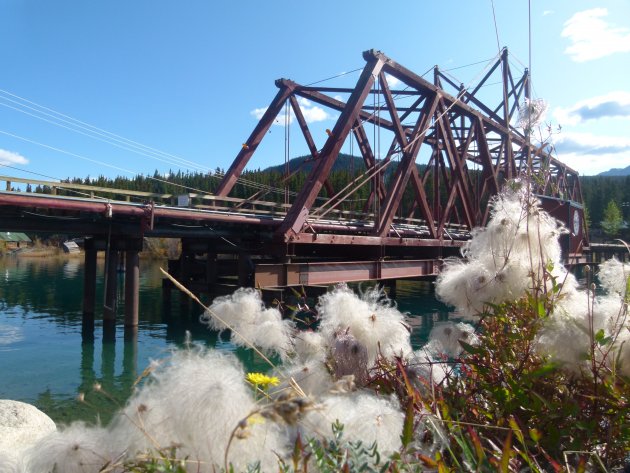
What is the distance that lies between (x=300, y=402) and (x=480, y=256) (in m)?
1.53

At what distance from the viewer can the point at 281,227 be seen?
42.0ft

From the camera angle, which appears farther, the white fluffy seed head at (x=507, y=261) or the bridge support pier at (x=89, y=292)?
the bridge support pier at (x=89, y=292)

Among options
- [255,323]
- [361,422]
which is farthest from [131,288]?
[361,422]

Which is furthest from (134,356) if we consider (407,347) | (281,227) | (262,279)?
(407,347)

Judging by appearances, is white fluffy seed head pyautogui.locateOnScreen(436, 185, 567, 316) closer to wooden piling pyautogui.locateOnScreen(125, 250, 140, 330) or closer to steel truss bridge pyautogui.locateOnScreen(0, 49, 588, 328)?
steel truss bridge pyautogui.locateOnScreen(0, 49, 588, 328)

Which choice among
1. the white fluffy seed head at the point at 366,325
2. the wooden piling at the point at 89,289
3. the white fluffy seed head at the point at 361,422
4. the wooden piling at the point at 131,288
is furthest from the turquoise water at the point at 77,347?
the white fluffy seed head at the point at 361,422

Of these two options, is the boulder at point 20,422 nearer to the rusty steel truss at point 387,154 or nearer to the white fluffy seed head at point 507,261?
the white fluffy seed head at point 507,261

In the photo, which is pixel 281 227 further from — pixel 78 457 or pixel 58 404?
pixel 78 457

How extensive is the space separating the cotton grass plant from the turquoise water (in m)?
1.69

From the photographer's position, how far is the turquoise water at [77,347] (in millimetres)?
8625

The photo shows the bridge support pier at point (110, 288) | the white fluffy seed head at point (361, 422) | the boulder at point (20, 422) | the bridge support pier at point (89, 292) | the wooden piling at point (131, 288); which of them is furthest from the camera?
the bridge support pier at point (89, 292)

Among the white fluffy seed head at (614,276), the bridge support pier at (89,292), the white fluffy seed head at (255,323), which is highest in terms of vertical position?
the white fluffy seed head at (614,276)

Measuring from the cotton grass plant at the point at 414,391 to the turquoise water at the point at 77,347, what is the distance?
1690mm

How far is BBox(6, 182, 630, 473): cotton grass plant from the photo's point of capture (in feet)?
4.12
